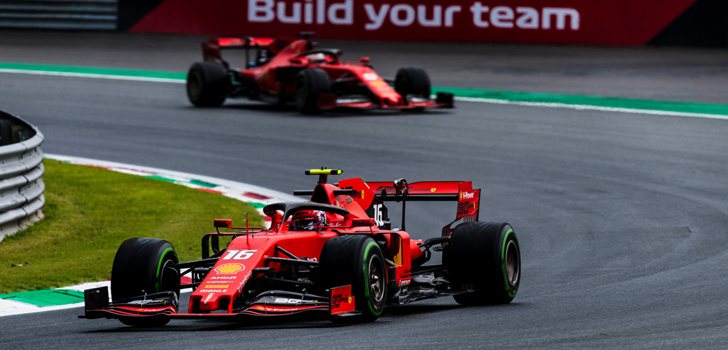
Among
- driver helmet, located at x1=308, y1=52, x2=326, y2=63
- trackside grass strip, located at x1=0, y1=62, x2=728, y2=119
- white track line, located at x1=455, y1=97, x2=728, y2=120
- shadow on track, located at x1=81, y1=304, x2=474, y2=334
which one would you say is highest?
driver helmet, located at x1=308, y1=52, x2=326, y2=63

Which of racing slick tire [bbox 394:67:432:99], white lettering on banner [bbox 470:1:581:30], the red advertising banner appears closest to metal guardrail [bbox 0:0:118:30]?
the red advertising banner

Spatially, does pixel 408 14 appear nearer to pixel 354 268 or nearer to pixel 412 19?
pixel 412 19

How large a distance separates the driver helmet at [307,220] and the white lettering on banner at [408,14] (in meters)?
23.8

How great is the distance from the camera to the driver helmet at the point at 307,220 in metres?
10.3

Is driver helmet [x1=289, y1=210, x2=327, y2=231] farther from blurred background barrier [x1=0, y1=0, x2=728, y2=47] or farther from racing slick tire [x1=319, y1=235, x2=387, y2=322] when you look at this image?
blurred background barrier [x1=0, y1=0, x2=728, y2=47]

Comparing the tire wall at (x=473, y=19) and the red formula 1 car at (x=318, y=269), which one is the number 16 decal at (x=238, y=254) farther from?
the tire wall at (x=473, y=19)

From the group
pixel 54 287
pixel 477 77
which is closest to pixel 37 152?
pixel 54 287

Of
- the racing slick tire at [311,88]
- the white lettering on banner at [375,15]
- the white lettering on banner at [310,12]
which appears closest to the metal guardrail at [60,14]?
the white lettering on banner at [310,12]

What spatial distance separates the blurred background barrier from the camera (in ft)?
109

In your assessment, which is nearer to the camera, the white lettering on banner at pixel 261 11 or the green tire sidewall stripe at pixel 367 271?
the green tire sidewall stripe at pixel 367 271

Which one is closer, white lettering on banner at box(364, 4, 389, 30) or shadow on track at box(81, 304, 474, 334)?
shadow on track at box(81, 304, 474, 334)

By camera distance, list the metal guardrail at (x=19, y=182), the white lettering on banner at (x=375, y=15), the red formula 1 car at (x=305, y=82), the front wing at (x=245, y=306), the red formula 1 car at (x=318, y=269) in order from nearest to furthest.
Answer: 1. the front wing at (x=245, y=306)
2. the red formula 1 car at (x=318, y=269)
3. the metal guardrail at (x=19, y=182)
4. the red formula 1 car at (x=305, y=82)
5. the white lettering on banner at (x=375, y=15)

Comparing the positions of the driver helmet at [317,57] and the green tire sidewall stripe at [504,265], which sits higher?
the driver helmet at [317,57]

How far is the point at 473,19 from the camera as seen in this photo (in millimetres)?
34312
